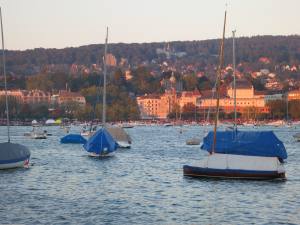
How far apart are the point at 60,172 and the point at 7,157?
2634 mm

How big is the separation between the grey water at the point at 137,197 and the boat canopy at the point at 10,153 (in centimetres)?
47

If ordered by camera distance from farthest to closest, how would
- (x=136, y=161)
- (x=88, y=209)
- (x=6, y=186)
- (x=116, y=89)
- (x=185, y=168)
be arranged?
1. (x=116, y=89)
2. (x=136, y=161)
3. (x=185, y=168)
4. (x=6, y=186)
5. (x=88, y=209)

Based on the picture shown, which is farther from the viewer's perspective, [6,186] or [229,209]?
[6,186]

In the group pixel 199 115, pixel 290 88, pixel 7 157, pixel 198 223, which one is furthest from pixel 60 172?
pixel 290 88

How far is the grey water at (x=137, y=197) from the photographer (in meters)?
21.4

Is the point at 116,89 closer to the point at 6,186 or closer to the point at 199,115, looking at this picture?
the point at 199,115

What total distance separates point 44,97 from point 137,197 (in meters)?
151

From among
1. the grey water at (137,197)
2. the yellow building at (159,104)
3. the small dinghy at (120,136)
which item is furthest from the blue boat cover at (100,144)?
the yellow building at (159,104)

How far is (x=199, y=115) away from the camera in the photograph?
158 metres

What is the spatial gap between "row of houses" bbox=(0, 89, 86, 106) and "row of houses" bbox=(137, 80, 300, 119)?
13.6 m

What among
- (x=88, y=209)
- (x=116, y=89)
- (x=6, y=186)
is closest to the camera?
(x=88, y=209)

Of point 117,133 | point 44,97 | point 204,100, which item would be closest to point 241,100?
point 204,100

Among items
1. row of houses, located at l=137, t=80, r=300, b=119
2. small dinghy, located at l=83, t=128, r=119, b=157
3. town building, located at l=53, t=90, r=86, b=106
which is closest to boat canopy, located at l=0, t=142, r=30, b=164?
small dinghy, located at l=83, t=128, r=119, b=157

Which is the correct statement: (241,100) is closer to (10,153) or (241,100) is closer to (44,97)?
(44,97)
